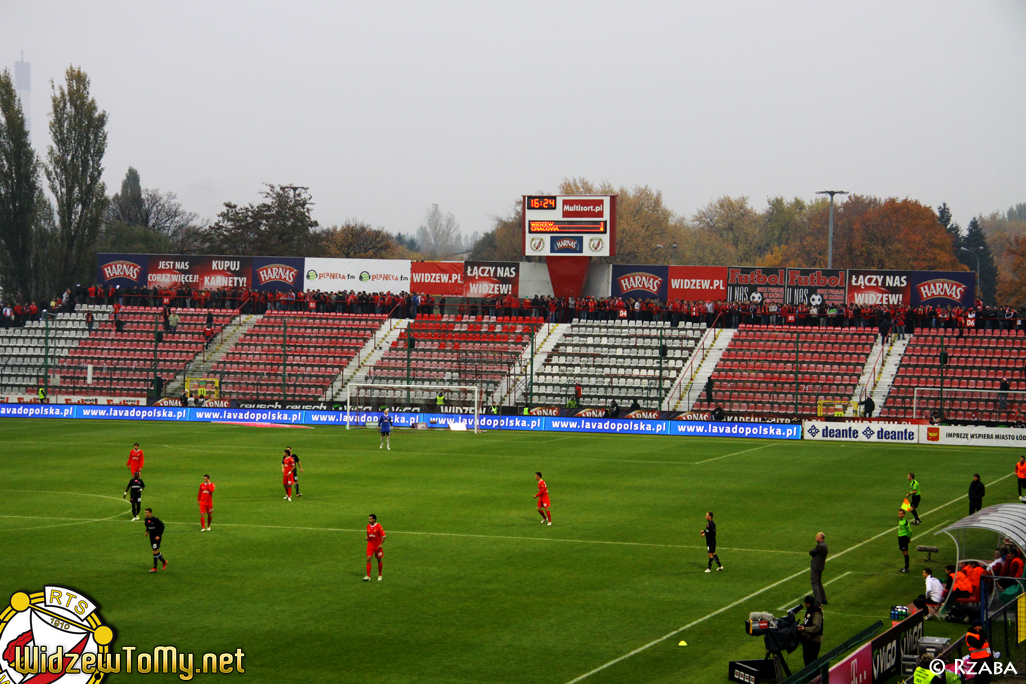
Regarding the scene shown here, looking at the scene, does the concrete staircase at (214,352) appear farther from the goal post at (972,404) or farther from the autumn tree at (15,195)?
the goal post at (972,404)

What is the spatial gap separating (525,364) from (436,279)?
16.0 meters

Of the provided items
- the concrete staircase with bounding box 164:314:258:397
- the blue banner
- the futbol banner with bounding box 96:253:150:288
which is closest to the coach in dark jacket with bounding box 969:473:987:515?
the blue banner

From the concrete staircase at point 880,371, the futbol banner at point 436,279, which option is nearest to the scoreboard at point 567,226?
the futbol banner at point 436,279

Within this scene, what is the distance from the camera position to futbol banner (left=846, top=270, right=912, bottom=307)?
240 ft

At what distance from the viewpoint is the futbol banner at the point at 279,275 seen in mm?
80688

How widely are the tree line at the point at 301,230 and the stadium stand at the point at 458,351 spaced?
35.2 m

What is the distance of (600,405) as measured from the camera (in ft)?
204

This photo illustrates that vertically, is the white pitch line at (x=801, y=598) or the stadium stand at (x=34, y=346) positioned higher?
the stadium stand at (x=34, y=346)

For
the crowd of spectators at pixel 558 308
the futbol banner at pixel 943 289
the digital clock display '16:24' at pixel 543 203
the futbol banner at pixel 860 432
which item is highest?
the digital clock display '16:24' at pixel 543 203

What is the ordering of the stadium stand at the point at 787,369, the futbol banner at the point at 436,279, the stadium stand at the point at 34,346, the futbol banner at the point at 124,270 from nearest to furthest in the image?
the stadium stand at the point at 787,369
the stadium stand at the point at 34,346
the futbol banner at the point at 436,279
the futbol banner at the point at 124,270

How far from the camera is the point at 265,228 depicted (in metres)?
110

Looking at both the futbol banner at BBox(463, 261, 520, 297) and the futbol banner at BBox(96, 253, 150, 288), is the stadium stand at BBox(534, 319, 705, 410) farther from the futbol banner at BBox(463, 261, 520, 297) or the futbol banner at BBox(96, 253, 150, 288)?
the futbol banner at BBox(96, 253, 150, 288)

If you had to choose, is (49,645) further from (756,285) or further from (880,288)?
(880,288)

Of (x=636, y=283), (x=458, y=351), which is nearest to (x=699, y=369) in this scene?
(x=636, y=283)
